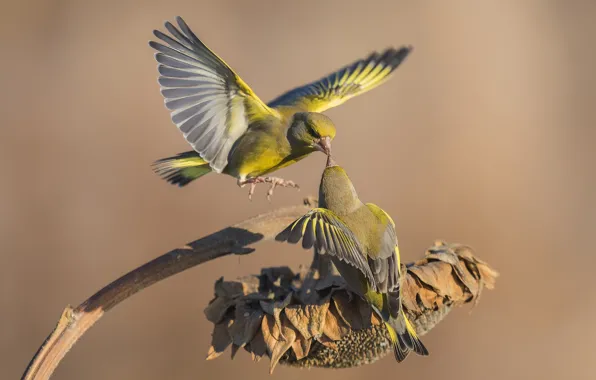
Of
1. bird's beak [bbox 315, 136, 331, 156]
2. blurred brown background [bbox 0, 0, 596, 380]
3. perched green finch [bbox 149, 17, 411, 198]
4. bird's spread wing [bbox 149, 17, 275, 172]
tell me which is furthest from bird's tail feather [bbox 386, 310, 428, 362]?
blurred brown background [bbox 0, 0, 596, 380]

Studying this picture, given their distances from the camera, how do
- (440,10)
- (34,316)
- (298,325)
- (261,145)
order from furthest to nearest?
(440,10), (34,316), (261,145), (298,325)

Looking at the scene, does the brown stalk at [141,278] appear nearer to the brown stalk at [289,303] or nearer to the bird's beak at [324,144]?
the brown stalk at [289,303]

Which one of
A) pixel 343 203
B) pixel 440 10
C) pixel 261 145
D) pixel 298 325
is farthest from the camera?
pixel 440 10

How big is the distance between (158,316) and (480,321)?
1.94 metres

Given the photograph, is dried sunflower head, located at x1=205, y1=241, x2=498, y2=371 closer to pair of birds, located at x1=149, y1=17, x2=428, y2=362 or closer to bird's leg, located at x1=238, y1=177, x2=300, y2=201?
pair of birds, located at x1=149, y1=17, x2=428, y2=362

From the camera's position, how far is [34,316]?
16.4 ft

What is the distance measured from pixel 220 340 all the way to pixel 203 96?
1064 millimetres

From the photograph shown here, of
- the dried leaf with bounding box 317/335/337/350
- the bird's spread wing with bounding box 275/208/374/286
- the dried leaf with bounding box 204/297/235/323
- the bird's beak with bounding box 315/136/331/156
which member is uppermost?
the bird's beak with bounding box 315/136/331/156

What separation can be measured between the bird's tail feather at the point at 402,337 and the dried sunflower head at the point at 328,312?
4 centimetres

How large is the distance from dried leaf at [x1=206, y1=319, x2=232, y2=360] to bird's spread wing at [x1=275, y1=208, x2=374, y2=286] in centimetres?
37

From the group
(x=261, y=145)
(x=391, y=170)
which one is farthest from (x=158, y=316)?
(x=261, y=145)

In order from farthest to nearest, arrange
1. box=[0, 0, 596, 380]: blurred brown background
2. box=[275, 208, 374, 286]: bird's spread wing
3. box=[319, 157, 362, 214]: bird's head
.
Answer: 1. box=[0, 0, 596, 380]: blurred brown background
2. box=[319, 157, 362, 214]: bird's head
3. box=[275, 208, 374, 286]: bird's spread wing

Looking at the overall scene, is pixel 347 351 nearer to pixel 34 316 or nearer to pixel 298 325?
pixel 298 325

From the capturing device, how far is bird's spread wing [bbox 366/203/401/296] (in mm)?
2334
